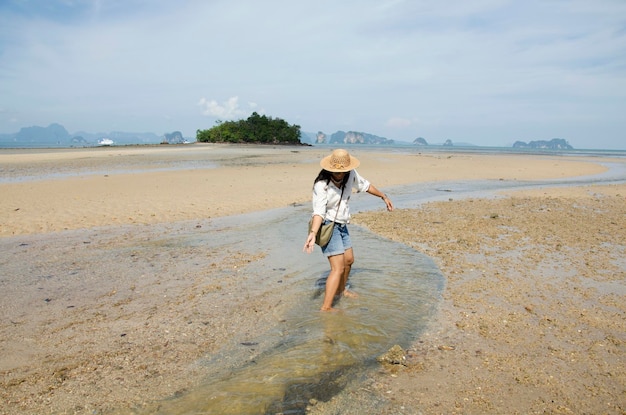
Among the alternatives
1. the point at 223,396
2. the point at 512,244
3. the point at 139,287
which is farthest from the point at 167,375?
the point at 512,244

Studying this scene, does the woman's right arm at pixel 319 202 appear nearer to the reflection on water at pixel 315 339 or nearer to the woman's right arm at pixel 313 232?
the woman's right arm at pixel 313 232

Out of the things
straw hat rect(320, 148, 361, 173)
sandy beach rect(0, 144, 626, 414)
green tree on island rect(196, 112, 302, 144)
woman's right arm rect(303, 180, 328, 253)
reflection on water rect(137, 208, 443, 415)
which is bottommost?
reflection on water rect(137, 208, 443, 415)

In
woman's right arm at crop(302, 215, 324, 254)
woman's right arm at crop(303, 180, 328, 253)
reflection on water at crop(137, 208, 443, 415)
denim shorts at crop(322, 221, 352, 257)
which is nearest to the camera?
reflection on water at crop(137, 208, 443, 415)

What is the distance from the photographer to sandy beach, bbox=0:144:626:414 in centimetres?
330

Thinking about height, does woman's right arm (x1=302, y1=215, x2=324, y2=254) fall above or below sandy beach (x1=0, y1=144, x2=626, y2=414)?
above

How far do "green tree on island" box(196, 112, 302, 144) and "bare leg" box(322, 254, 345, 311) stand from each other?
69492 millimetres

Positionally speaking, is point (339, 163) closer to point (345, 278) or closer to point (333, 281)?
point (333, 281)

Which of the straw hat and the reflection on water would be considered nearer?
the reflection on water

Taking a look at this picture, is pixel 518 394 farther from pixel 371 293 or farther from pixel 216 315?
pixel 216 315

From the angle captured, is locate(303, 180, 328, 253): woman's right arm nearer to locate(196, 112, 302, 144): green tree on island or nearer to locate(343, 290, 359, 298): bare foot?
locate(343, 290, 359, 298): bare foot

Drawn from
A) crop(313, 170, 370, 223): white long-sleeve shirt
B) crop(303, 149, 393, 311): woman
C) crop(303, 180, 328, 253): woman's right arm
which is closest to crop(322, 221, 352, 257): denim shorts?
crop(303, 149, 393, 311): woman

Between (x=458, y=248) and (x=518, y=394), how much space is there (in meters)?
4.85

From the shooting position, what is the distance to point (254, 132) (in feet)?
244

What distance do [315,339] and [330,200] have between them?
5.43ft
